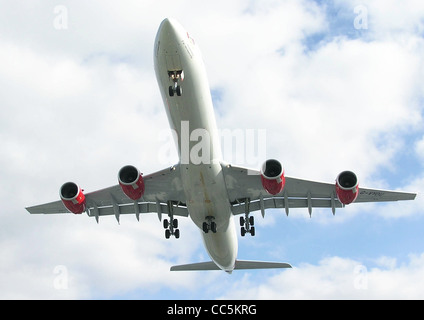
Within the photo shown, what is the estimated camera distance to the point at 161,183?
2558 cm

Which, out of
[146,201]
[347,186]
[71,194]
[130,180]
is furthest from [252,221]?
[71,194]

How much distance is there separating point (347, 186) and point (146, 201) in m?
9.93

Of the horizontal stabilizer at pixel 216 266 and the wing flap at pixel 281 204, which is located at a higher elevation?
the wing flap at pixel 281 204

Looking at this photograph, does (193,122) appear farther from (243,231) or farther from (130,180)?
(243,231)

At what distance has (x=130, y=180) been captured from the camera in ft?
→ 77.4

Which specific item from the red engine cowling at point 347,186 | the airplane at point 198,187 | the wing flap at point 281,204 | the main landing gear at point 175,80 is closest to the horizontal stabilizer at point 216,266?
the airplane at point 198,187

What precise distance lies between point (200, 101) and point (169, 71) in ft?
6.12

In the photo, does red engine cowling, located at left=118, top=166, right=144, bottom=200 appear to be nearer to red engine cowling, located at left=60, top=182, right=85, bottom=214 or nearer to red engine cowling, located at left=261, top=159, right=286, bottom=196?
red engine cowling, located at left=60, top=182, right=85, bottom=214

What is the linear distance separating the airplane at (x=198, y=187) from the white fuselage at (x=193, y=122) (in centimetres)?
4

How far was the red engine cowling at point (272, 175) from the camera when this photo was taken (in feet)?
74.7

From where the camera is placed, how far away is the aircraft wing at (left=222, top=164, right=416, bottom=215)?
24.8m

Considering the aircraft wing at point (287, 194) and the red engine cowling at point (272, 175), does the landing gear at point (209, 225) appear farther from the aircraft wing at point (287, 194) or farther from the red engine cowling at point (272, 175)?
the red engine cowling at point (272, 175)

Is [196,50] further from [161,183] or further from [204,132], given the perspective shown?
[161,183]
